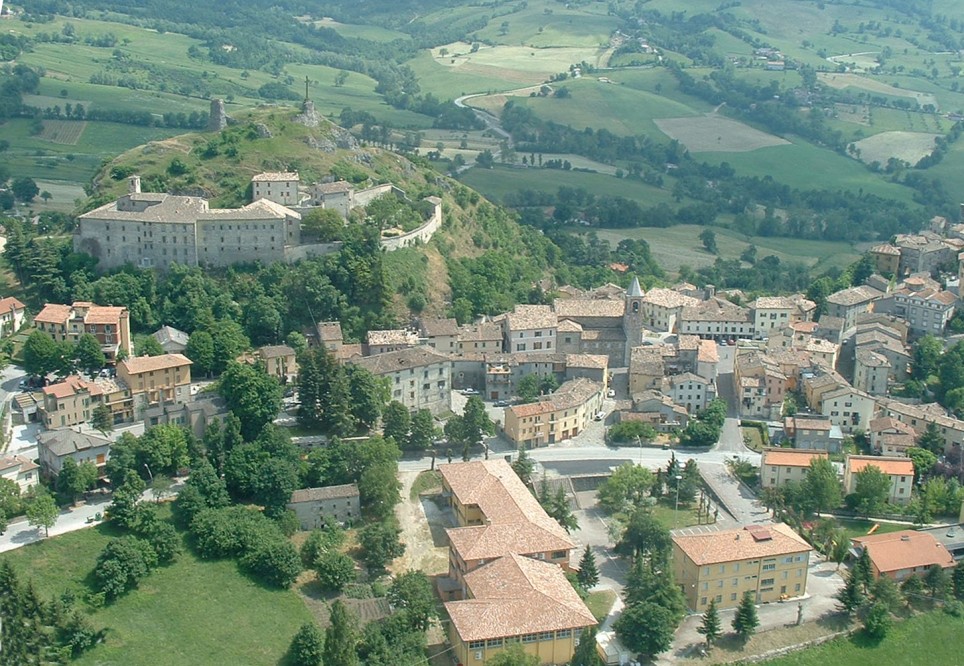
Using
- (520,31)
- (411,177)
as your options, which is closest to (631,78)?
(520,31)

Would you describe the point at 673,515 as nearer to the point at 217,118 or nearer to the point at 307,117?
the point at 307,117

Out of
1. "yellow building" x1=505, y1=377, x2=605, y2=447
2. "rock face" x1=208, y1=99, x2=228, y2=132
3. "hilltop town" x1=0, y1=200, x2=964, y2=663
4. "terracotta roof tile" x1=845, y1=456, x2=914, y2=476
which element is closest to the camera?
"hilltop town" x1=0, y1=200, x2=964, y2=663

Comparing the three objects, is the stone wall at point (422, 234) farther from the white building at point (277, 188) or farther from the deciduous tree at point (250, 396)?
the deciduous tree at point (250, 396)

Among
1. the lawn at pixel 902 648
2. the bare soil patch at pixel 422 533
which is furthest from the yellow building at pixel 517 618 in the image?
the lawn at pixel 902 648

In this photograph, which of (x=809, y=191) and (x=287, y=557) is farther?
(x=809, y=191)

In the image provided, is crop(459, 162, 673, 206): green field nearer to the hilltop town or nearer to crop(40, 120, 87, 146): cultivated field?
crop(40, 120, 87, 146): cultivated field

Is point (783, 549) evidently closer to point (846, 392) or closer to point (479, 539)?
point (479, 539)

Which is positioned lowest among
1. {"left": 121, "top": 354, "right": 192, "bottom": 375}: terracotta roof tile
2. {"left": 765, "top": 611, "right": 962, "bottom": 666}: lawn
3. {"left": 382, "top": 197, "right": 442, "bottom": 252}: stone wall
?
{"left": 765, "top": 611, "right": 962, "bottom": 666}: lawn

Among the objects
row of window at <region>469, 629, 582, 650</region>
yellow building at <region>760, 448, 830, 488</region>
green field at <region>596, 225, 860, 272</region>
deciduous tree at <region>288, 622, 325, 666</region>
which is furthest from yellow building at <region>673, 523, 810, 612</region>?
green field at <region>596, 225, 860, 272</region>
